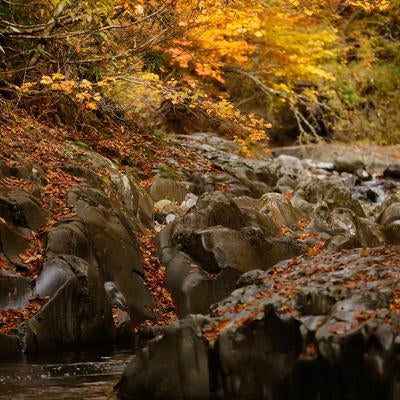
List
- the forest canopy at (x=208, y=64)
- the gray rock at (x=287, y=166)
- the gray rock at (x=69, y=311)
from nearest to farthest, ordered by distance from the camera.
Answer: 1. the gray rock at (x=69, y=311)
2. the forest canopy at (x=208, y=64)
3. the gray rock at (x=287, y=166)

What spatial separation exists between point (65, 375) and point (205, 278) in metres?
3.23

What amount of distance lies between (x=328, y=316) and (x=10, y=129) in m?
8.13

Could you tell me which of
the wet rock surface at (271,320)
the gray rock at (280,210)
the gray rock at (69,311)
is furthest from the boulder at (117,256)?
the gray rock at (280,210)

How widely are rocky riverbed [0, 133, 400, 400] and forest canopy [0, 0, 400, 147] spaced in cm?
153

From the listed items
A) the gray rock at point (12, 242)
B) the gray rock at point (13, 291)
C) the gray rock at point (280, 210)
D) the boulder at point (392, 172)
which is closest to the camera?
the gray rock at point (13, 291)

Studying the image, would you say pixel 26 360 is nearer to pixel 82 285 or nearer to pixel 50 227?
pixel 82 285

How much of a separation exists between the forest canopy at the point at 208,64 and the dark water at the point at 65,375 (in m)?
4.09

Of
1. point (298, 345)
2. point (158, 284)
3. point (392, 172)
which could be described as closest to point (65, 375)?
point (298, 345)

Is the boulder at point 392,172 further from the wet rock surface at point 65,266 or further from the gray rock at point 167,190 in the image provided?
the wet rock surface at point 65,266

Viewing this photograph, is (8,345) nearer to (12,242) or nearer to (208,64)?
(12,242)

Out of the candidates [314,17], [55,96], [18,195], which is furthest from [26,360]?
[314,17]

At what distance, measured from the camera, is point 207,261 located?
9.53 metres

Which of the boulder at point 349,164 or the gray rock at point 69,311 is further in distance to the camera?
the boulder at point 349,164

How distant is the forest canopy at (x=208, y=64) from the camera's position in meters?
11.6
